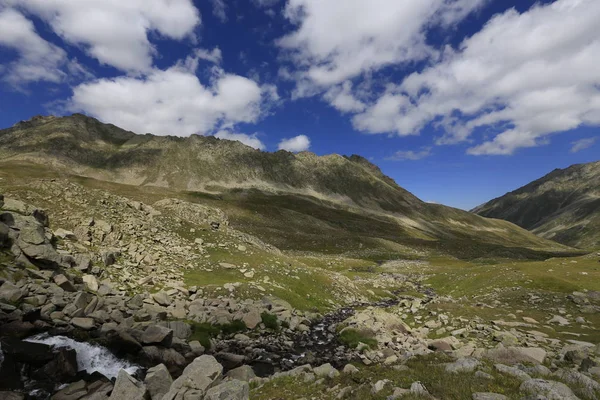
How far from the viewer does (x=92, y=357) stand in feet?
67.4

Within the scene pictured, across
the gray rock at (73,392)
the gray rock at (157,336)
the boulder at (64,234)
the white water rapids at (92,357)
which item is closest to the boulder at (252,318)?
the gray rock at (157,336)

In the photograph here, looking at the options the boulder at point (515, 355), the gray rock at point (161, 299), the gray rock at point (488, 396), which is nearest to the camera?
the gray rock at point (488, 396)

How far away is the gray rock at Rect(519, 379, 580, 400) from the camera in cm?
1122

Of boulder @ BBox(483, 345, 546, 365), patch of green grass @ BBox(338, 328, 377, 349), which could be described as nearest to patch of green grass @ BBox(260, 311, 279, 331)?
patch of green grass @ BBox(338, 328, 377, 349)

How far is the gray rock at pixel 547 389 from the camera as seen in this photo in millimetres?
11219

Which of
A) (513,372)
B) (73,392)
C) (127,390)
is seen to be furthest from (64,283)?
(513,372)

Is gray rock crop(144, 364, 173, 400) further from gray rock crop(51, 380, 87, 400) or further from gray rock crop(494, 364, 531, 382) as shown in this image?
gray rock crop(494, 364, 531, 382)

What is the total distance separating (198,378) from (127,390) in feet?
11.1

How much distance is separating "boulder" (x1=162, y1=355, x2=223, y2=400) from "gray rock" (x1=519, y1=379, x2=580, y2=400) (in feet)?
45.4

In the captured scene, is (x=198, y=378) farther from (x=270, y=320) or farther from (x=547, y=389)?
(x=270, y=320)

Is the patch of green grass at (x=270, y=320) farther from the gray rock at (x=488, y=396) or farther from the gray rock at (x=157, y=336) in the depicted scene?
the gray rock at (x=488, y=396)

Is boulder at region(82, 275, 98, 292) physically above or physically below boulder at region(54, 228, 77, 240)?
below

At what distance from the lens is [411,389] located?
1291 cm

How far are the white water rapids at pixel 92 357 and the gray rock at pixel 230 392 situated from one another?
931 cm
